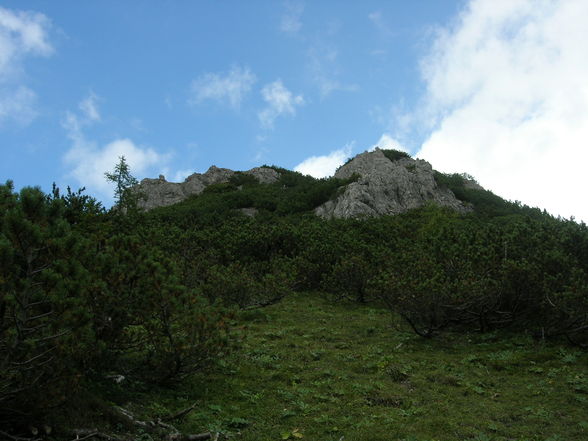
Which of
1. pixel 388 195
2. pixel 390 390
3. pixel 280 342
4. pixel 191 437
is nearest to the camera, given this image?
pixel 191 437

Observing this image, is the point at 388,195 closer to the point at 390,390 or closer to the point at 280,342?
the point at 280,342

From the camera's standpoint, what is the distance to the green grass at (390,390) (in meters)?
8.48

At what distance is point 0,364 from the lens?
19.8 feet

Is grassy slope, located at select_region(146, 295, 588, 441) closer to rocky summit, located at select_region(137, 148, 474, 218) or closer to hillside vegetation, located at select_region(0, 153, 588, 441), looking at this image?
hillside vegetation, located at select_region(0, 153, 588, 441)

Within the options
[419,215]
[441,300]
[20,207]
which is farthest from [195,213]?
[20,207]

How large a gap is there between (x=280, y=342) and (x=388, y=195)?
3044 centimetres

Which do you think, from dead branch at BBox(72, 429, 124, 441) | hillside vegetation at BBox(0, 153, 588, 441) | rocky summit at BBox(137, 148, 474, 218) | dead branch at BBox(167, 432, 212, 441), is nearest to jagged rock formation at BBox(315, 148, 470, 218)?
rocky summit at BBox(137, 148, 474, 218)

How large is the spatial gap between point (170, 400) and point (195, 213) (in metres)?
31.8

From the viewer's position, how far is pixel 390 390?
35.1ft

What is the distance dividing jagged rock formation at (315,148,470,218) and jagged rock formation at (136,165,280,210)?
1736cm

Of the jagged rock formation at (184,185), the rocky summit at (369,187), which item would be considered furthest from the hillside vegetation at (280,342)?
the jagged rock formation at (184,185)

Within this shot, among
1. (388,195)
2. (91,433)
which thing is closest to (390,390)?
(91,433)

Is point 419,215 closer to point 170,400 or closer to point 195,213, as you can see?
point 195,213

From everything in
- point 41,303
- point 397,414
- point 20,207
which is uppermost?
point 20,207
